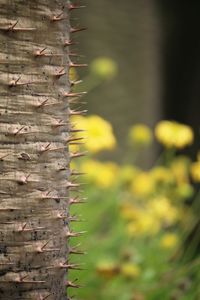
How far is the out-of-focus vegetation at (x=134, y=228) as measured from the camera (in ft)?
11.7

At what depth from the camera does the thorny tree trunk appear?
2027 millimetres

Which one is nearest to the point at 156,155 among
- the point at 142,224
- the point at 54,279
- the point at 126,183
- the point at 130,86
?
the point at 130,86

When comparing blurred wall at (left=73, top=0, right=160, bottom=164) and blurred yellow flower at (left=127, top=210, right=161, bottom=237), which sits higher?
blurred yellow flower at (left=127, top=210, right=161, bottom=237)

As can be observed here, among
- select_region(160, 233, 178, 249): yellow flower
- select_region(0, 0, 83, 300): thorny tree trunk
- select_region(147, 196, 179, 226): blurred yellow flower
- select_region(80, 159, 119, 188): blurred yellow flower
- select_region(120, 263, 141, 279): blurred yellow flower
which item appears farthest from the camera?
select_region(147, 196, 179, 226): blurred yellow flower

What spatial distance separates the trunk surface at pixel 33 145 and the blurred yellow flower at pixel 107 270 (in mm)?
1347

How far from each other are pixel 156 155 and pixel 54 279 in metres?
5.92

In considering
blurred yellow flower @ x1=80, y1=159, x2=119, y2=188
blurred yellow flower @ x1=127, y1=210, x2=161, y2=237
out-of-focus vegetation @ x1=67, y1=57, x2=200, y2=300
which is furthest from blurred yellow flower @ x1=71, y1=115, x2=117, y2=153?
blurred yellow flower @ x1=127, y1=210, x2=161, y2=237

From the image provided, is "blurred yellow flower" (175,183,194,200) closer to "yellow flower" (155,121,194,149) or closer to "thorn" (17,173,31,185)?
"yellow flower" (155,121,194,149)

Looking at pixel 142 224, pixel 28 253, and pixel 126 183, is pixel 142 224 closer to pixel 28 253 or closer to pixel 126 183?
pixel 126 183

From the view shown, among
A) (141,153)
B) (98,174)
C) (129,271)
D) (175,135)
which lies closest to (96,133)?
(98,174)

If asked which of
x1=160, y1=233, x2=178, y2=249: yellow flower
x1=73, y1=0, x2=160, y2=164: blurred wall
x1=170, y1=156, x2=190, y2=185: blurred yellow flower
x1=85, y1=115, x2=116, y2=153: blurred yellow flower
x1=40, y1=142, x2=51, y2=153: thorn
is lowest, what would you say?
x1=73, y1=0, x2=160, y2=164: blurred wall

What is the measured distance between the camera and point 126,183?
188 inches

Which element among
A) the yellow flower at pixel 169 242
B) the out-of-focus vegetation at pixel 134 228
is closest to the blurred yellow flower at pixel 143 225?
the out-of-focus vegetation at pixel 134 228

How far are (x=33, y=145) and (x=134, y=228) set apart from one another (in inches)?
85.4
